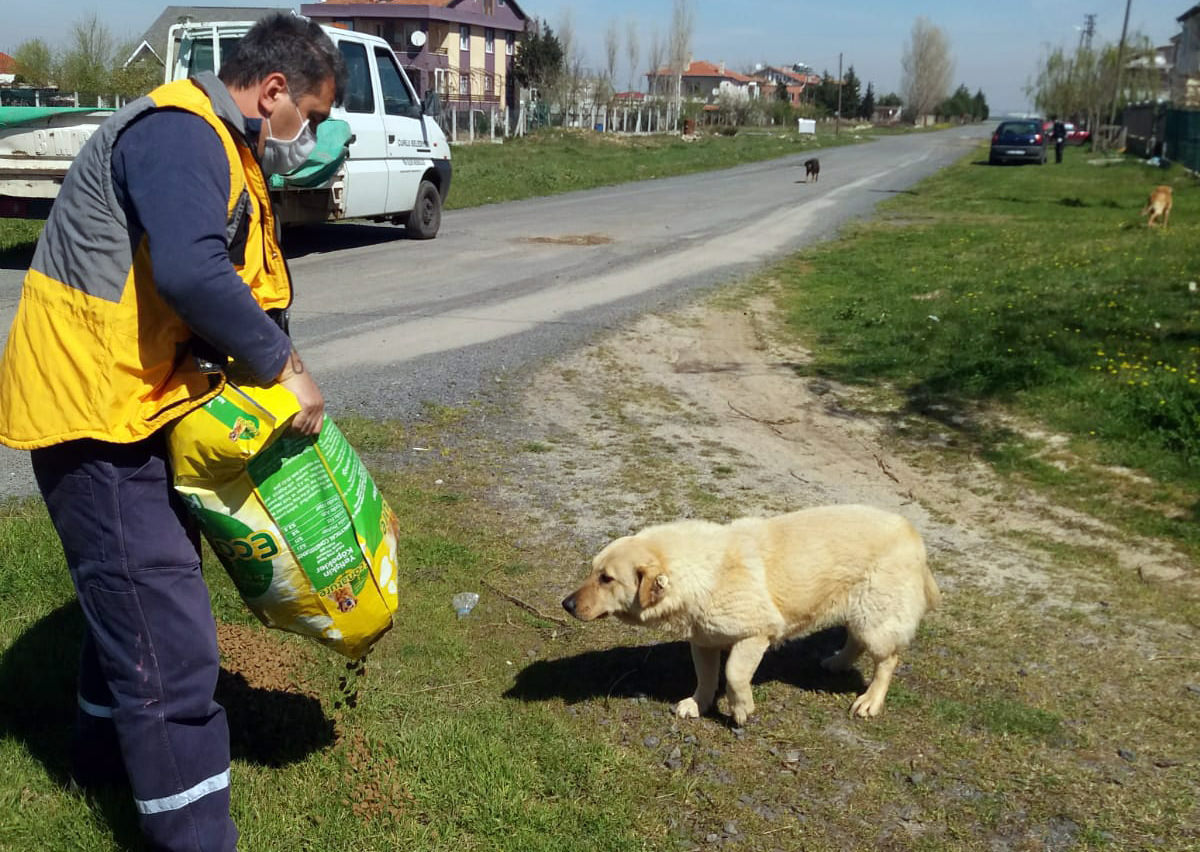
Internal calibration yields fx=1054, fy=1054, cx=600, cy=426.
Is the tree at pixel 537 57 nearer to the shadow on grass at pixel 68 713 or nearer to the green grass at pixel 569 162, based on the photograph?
the green grass at pixel 569 162

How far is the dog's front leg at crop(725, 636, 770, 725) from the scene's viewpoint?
350 cm

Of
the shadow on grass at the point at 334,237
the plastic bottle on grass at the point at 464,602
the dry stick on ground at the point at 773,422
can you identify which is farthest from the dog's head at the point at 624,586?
the shadow on grass at the point at 334,237

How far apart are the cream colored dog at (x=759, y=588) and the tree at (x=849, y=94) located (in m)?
119

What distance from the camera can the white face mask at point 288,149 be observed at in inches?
98.6

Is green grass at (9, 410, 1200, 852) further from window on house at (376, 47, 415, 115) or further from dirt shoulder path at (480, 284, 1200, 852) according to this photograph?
window on house at (376, 47, 415, 115)

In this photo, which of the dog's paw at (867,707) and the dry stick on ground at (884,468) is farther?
the dry stick on ground at (884,468)

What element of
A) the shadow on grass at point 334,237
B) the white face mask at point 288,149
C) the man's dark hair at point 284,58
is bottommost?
the shadow on grass at point 334,237

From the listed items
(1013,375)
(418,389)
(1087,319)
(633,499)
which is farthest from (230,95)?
(1087,319)

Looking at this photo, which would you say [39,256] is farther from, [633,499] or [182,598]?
[633,499]

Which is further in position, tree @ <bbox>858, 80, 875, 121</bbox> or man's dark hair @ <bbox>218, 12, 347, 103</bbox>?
tree @ <bbox>858, 80, 875, 121</bbox>

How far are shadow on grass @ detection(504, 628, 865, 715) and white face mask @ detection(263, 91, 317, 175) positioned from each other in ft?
6.49

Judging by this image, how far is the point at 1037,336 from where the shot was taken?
9102mm

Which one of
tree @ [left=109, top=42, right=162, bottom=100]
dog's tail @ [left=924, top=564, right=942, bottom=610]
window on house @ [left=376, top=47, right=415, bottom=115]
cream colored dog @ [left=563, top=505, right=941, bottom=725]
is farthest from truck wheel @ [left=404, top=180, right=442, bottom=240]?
tree @ [left=109, top=42, right=162, bottom=100]

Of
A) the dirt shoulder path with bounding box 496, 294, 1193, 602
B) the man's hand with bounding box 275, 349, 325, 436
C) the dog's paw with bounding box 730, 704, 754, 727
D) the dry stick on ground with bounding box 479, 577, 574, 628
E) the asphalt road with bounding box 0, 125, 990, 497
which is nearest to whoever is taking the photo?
the man's hand with bounding box 275, 349, 325, 436
